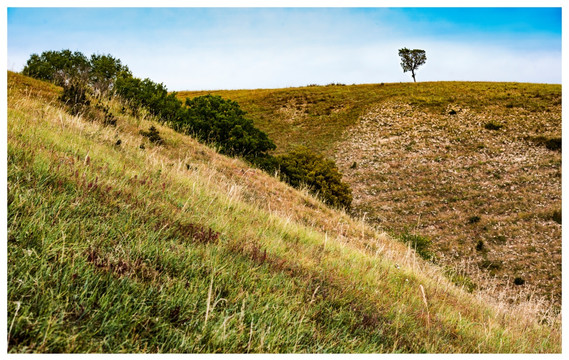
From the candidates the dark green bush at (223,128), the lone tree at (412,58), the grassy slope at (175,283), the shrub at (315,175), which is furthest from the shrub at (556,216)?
the lone tree at (412,58)

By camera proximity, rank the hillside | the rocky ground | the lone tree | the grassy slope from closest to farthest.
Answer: the grassy slope → the rocky ground → the hillside → the lone tree

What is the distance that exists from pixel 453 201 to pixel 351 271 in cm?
2790

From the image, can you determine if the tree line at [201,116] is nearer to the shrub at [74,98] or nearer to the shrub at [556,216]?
the shrub at [74,98]

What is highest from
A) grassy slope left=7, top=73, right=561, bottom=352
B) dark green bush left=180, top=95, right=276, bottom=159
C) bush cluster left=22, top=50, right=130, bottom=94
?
bush cluster left=22, top=50, right=130, bottom=94

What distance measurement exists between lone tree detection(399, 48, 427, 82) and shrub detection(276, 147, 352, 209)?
7622 cm

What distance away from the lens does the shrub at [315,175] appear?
2133 cm

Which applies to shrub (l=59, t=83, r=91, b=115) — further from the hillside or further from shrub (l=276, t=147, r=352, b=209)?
the hillside

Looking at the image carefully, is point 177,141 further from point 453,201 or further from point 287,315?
point 453,201

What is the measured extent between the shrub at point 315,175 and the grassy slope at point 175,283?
15386 millimetres

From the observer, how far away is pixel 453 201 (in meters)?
29.6

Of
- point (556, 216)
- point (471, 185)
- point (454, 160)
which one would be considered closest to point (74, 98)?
point (556, 216)

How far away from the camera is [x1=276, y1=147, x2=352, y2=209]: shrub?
2133 cm

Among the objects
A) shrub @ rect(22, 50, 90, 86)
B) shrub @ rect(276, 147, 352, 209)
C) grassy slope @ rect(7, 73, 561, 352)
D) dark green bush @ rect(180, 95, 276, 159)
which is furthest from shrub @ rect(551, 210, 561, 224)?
shrub @ rect(22, 50, 90, 86)

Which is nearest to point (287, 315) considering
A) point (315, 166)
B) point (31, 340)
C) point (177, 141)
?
point (31, 340)
